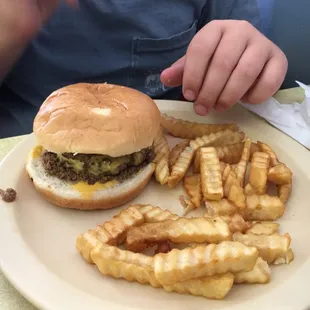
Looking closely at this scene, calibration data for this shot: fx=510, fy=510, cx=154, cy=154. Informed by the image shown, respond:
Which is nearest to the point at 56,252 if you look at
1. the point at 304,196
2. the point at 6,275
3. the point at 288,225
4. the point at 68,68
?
the point at 6,275

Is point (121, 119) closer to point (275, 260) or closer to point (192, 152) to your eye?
point (192, 152)

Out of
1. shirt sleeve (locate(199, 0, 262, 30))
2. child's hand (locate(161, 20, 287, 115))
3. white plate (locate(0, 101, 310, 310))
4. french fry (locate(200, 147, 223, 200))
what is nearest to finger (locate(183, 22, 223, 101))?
child's hand (locate(161, 20, 287, 115))

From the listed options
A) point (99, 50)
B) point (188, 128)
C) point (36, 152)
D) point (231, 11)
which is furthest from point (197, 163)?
point (231, 11)

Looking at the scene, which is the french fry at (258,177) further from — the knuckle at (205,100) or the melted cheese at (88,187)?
the melted cheese at (88,187)

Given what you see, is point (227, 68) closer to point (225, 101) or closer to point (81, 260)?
Result: point (225, 101)

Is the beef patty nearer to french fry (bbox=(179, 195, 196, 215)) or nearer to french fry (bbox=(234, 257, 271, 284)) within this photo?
french fry (bbox=(179, 195, 196, 215))

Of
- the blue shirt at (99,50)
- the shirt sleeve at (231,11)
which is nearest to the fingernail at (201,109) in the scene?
the blue shirt at (99,50)
